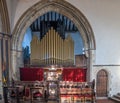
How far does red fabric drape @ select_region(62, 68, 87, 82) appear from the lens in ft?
33.1

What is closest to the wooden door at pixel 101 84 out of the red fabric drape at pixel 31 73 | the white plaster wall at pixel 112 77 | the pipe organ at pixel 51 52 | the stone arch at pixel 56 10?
the white plaster wall at pixel 112 77

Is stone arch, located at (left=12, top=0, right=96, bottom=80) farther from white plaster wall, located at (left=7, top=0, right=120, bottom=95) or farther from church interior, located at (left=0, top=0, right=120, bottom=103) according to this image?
white plaster wall, located at (left=7, top=0, right=120, bottom=95)

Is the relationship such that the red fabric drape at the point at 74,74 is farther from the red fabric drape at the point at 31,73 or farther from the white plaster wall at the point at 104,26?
the red fabric drape at the point at 31,73

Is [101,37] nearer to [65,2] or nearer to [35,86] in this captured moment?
[65,2]

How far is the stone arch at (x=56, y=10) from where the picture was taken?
984cm

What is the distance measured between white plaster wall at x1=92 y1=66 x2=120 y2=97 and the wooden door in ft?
0.69

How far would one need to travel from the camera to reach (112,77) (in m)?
10.0

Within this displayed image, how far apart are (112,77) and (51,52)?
3553mm

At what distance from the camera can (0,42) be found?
8.58 meters

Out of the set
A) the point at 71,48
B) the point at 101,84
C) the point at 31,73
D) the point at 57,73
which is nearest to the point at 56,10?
the point at 71,48

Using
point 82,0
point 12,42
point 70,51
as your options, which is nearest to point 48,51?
point 70,51

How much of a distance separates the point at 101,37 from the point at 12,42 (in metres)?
4.74

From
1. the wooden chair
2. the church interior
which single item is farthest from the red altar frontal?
the wooden chair

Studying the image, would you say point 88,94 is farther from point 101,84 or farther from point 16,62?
point 16,62
